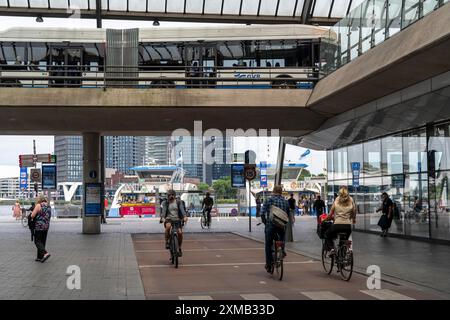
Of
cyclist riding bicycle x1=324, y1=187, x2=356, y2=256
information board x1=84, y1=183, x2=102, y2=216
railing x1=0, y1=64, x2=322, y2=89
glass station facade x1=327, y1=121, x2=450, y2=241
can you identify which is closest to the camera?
cyclist riding bicycle x1=324, y1=187, x2=356, y2=256

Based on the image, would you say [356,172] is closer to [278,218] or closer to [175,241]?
[175,241]

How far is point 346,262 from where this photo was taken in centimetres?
1055

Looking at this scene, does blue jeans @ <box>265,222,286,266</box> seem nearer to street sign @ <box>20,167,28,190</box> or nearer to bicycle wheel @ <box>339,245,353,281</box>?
bicycle wheel @ <box>339,245,353,281</box>

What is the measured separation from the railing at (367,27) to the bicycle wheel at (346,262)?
5321 mm

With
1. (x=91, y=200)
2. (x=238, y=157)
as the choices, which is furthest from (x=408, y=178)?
(x=238, y=157)

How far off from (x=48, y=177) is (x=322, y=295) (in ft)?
64.4

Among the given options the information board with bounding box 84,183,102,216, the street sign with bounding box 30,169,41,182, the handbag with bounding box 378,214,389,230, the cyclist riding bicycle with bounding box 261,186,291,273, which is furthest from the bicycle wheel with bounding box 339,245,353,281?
the street sign with bounding box 30,169,41,182

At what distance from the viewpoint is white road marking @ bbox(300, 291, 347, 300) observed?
8.63 meters

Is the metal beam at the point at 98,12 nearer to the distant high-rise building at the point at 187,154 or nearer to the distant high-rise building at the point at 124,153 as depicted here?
the distant high-rise building at the point at 187,154

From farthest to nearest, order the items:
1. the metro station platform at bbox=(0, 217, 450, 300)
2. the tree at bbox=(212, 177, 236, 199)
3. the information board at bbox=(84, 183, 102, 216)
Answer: the tree at bbox=(212, 177, 236, 199), the information board at bbox=(84, 183, 102, 216), the metro station platform at bbox=(0, 217, 450, 300)

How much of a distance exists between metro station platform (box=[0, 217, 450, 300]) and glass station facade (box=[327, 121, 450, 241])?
96 centimetres

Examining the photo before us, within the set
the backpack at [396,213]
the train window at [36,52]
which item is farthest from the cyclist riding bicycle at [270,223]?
the train window at [36,52]

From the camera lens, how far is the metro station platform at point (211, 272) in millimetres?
9078

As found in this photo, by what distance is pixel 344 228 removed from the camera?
10828 millimetres
